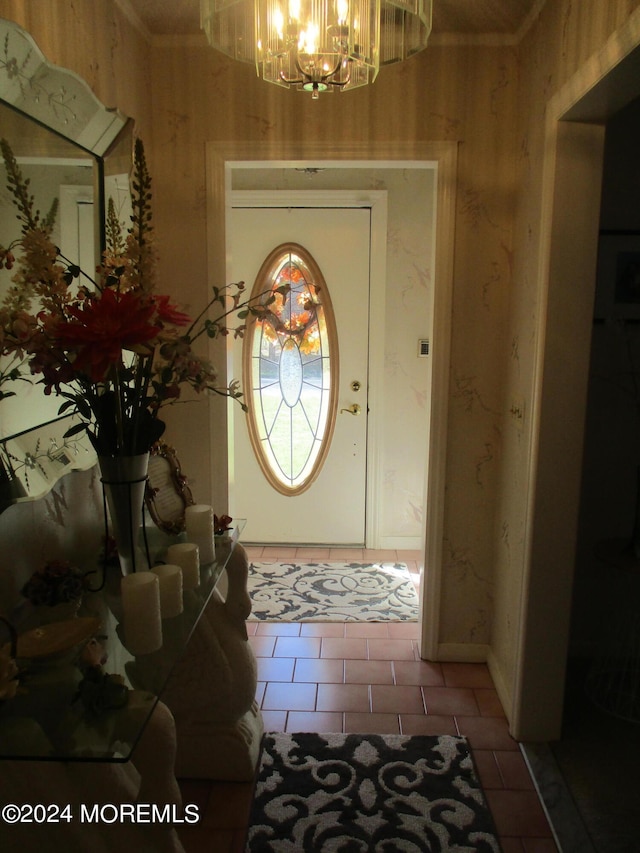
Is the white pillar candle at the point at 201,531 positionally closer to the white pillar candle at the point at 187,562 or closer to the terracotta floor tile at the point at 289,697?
the white pillar candle at the point at 187,562

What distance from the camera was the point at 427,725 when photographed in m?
2.28

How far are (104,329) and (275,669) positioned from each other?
1.92 meters

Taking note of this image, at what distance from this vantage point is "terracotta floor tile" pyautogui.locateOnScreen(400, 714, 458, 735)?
7.34 feet

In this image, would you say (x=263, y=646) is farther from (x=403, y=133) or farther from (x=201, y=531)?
(x=403, y=133)

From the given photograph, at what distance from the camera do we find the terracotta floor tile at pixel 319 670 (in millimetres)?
2568

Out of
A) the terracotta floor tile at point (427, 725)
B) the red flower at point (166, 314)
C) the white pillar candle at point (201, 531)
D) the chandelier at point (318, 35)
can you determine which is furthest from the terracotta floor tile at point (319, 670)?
the chandelier at point (318, 35)

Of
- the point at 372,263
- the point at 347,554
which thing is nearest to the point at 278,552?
the point at 347,554

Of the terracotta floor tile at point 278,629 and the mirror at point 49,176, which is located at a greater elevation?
the mirror at point 49,176

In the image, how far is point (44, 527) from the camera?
1.55 metres

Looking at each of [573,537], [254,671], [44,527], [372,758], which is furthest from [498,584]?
[44,527]

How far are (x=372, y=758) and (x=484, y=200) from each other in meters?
2.03

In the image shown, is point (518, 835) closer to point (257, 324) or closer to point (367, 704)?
point (367, 704)

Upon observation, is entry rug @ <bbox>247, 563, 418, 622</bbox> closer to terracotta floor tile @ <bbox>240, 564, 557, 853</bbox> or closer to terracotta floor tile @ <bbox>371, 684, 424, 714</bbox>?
terracotta floor tile @ <bbox>240, 564, 557, 853</bbox>

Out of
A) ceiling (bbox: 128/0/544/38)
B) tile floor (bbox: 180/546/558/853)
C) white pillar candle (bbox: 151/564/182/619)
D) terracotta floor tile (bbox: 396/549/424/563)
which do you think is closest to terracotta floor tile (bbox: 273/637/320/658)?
tile floor (bbox: 180/546/558/853)
